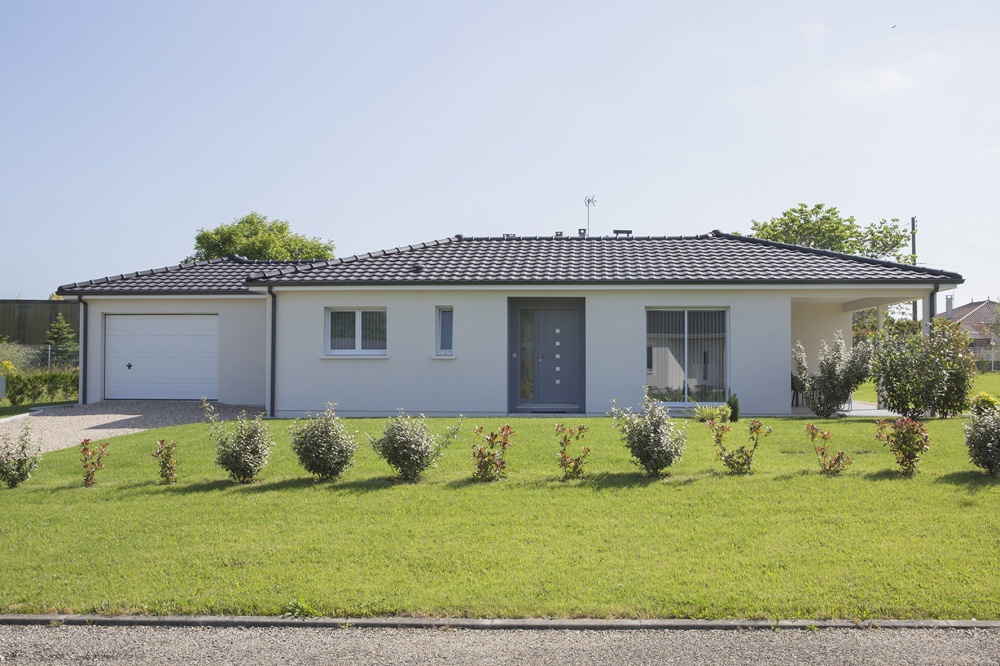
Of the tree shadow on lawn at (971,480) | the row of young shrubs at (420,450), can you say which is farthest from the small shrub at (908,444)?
the tree shadow on lawn at (971,480)

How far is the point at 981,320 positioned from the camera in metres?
82.1

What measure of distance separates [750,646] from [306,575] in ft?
11.1

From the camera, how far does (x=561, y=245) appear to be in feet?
69.7

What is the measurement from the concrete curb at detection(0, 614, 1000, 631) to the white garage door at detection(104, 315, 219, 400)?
51.7ft

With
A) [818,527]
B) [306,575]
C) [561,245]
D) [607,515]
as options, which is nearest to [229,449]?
[306,575]

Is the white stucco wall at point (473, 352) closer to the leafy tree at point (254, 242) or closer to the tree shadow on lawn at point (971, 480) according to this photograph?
the tree shadow on lawn at point (971, 480)

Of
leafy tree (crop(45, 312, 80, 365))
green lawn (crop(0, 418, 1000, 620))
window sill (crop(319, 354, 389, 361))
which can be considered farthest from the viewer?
leafy tree (crop(45, 312, 80, 365))

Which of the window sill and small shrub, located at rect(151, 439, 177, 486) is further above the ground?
the window sill

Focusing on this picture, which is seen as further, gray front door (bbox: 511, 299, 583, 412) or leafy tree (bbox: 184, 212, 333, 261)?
leafy tree (bbox: 184, 212, 333, 261)

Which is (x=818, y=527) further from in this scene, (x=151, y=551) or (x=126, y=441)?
(x=126, y=441)

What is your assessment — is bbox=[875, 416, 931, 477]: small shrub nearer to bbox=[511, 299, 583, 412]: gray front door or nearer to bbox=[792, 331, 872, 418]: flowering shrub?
bbox=[792, 331, 872, 418]: flowering shrub

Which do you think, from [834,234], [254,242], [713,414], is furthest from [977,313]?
[713,414]

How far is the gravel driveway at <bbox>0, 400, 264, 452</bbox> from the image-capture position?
14797 millimetres

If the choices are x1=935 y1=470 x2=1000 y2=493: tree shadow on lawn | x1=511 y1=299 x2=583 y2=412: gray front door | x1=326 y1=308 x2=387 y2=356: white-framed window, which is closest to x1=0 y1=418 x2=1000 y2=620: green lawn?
x1=935 y1=470 x2=1000 y2=493: tree shadow on lawn
